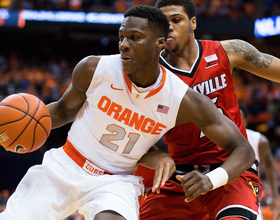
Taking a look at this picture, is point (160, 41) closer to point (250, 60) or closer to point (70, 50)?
point (250, 60)

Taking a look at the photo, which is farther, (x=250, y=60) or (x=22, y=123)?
(x=250, y=60)

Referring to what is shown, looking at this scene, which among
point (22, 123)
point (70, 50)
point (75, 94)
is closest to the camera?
point (22, 123)

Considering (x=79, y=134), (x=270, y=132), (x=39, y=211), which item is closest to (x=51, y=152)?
(x=79, y=134)

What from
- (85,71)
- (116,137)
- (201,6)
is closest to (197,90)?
(116,137)

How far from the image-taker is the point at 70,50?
17203 millimetres

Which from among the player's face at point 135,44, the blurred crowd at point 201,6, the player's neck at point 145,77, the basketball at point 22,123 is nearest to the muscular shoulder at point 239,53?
the player's neck at point 145,77

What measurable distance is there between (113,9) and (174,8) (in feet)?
39.0

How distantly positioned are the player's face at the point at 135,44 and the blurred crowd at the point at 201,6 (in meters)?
12.2

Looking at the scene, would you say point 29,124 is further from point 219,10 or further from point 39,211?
point 219,10

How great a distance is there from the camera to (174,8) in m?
3.25

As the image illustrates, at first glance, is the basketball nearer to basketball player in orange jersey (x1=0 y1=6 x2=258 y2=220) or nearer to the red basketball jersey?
basketball player in orange jersey (x1=0 y1=6 x2=258 y2=220)

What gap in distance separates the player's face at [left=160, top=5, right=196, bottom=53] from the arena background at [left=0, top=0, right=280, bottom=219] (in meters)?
5.99

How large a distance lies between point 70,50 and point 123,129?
15.1m

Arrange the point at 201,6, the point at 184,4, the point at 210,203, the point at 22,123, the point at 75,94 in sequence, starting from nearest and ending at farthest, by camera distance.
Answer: the point at 22,123, the point at 75,94, the point at 210,203, the point at 184,4, the point at 201,6
